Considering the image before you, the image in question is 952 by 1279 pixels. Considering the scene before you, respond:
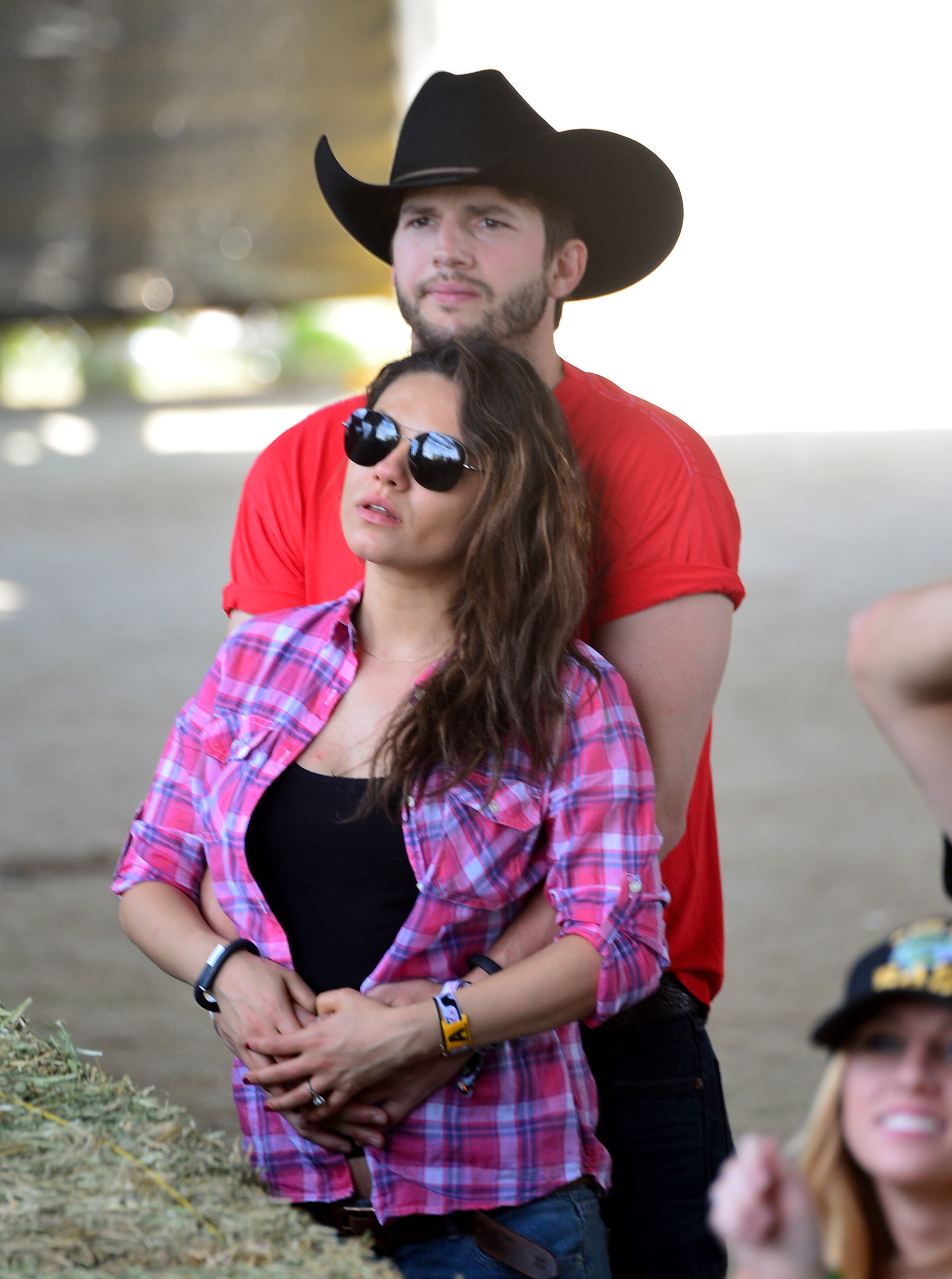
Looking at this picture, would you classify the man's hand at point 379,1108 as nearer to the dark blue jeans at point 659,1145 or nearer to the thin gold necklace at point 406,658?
the dark blue jeans at point 659,1145

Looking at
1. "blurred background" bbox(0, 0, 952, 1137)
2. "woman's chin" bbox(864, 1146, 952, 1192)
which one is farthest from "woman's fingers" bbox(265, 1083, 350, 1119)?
"blurred background" bbox(0, 0, 952, 1137)

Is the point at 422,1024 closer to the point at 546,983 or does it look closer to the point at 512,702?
the point at 546,983

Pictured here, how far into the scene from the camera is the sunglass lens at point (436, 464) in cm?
205

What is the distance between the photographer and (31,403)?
26.6 metres

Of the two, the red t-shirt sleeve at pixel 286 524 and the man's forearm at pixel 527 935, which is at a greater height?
the red t-shirt sleeve at pixel 286 524

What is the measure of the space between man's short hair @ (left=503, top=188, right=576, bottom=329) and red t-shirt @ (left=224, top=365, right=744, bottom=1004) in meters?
0.21

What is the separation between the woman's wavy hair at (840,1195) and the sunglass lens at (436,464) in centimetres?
A: 104

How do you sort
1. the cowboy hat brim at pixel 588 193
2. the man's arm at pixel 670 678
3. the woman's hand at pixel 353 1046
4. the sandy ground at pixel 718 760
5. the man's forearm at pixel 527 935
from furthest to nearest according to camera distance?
the sandy ground at pixel 718 760, the cowboy hat brim at pixel 588 193, the man's arm at pixel 670 678, the man's forearm at pixel 527 935, the woman's hand at pixel 353 1046

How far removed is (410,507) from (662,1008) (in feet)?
3.17

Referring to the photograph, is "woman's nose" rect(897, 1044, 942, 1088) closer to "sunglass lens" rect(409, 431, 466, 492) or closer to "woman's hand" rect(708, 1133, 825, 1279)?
"woman's hand" rect(708, 1133, 825, 1279)

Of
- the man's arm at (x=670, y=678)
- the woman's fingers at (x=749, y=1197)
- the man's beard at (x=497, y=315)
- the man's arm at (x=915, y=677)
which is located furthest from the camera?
the man's beard at (x=497, y=315)

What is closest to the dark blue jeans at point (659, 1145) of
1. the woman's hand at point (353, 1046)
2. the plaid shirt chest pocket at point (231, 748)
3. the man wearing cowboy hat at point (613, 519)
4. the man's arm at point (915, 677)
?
the man wearing cowboy hat at point (613, 519)

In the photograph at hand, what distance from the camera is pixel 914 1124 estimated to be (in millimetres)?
1196

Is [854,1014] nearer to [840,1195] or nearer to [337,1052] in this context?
[840,1195]
